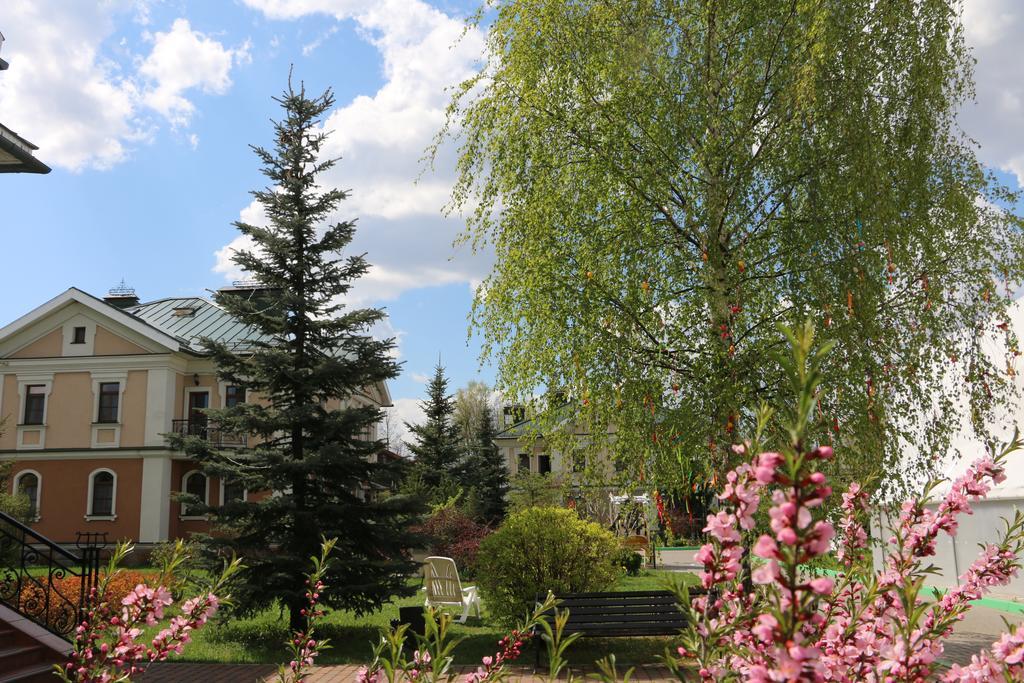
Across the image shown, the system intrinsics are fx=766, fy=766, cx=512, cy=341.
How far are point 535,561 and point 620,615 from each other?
68.8 inches

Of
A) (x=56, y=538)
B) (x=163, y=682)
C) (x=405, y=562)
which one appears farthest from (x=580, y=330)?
(x=56, y=538)

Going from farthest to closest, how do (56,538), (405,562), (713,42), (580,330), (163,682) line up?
(56,538)
(405,562)
(713,42)
(580,330)
(163,682)

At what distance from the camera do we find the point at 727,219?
9.99 meters

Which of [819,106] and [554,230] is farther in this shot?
[554,230]

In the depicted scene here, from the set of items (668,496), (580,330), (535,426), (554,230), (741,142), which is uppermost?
(741,142)

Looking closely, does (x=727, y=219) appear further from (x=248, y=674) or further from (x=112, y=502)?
(x=112, y=502)

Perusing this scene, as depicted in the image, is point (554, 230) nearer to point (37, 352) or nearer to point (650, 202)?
point (650, 202)

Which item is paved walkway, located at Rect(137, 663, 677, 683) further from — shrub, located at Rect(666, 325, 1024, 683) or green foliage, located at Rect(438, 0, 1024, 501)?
shrub, located at Rect(666, 325, 1024, 683)

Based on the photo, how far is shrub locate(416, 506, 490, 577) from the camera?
2052 centimetres

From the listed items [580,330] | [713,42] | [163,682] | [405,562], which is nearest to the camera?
[163,682]

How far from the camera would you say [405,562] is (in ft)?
39.8

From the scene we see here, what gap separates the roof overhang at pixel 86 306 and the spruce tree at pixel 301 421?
17.6 metres

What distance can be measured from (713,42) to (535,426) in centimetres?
573

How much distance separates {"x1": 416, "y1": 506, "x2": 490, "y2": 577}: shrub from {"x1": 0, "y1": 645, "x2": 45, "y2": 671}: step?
40.3 feet
